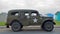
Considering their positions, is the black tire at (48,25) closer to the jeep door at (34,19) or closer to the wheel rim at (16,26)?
the jeep door at (34,19)

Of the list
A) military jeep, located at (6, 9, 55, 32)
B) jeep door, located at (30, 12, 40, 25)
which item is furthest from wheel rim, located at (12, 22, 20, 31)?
jeep door, located at (30, 12, 40, 25)

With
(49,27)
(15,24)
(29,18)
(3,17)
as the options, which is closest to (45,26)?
(49,27)

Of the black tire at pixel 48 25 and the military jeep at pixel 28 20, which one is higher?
the military jeep at pixel 28 20

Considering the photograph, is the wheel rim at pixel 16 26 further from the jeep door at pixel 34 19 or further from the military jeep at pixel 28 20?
the jeep door at pixel 34 19

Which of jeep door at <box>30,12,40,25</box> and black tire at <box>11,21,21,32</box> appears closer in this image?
black tire at <box>11,21,21,32</box>

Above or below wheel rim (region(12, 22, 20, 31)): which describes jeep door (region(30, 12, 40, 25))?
above

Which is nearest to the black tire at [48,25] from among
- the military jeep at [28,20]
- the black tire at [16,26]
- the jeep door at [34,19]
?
the military jeep at [28,20]

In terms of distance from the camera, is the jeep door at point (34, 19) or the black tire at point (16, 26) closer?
the black tire at point (16, 26)

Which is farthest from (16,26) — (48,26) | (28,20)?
(48,26)

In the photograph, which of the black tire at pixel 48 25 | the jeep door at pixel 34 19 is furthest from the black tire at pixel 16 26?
the black tire at pixel 48 25

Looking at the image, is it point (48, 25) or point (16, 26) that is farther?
point (48, 25)

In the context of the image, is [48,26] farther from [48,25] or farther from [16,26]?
[16,26]

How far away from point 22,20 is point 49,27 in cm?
231

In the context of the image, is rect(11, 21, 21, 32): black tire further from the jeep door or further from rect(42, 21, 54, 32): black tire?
rect(42, 21, 54, 32): black tire
